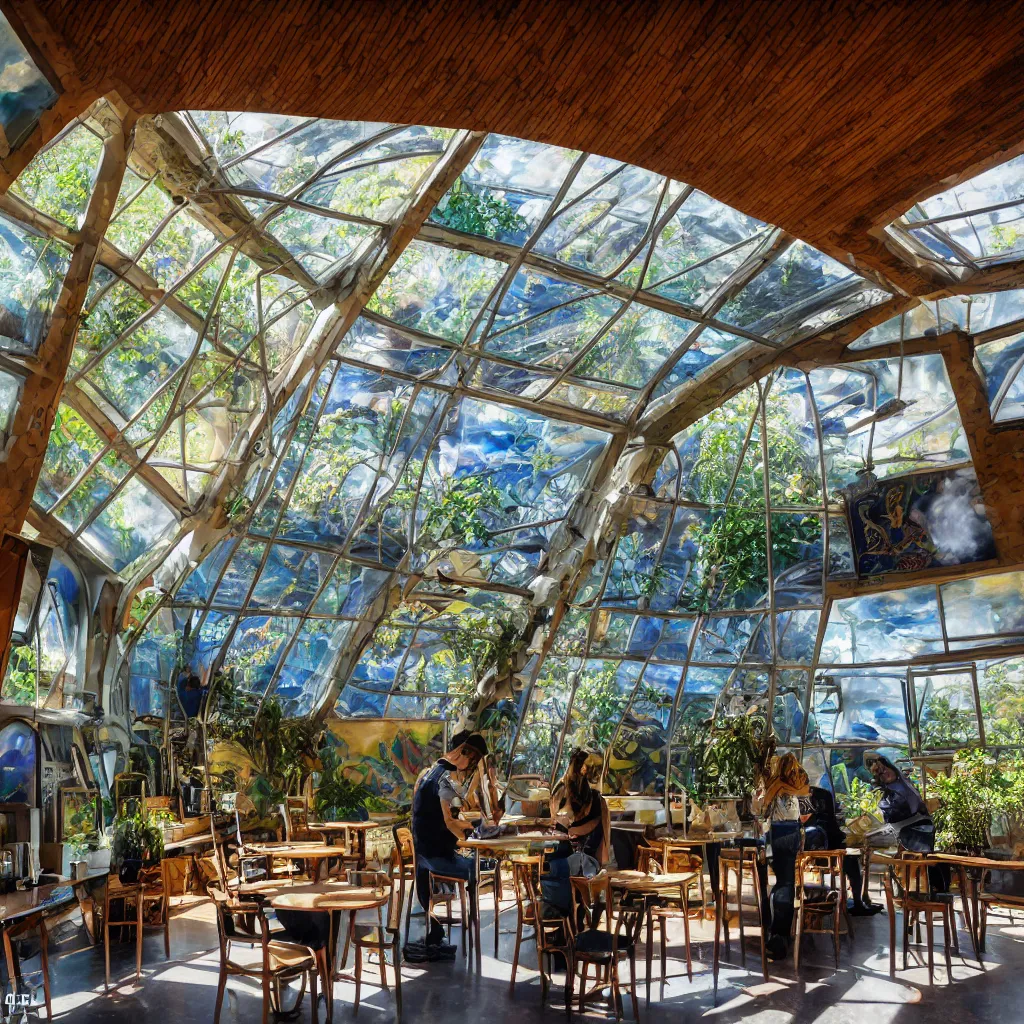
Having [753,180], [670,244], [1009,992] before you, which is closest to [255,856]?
[1009,992]

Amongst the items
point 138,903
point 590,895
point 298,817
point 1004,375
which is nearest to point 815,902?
point 590,895

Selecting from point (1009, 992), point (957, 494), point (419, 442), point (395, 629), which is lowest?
point (1009, 992)

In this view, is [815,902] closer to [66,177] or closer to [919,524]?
[919,524]

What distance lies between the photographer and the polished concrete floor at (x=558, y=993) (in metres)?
7.36

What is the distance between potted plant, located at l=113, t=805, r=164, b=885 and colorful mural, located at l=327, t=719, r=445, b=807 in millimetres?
6792

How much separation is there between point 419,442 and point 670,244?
4.81 meters

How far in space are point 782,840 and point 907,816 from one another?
2400mm

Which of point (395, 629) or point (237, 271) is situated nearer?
point (237, 271)

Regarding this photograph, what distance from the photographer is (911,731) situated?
15.5m

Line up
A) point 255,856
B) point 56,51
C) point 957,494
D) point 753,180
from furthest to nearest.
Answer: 1. point 957,494
2. point 255,856
3. point 753,180
4. point 56,51

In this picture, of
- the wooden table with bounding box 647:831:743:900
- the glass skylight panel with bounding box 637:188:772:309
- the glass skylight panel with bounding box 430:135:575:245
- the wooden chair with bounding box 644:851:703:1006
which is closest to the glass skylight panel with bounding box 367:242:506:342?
the glass skylight panel with bounding box 430:135:575:245

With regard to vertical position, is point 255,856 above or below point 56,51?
below

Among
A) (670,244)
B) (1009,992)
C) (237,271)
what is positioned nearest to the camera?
(1009,992)

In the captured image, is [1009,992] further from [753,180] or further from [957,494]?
[957,494]
